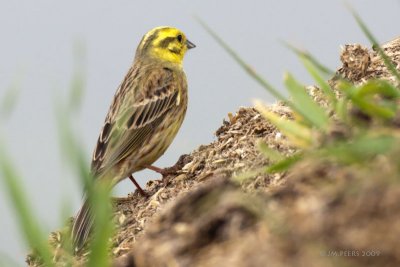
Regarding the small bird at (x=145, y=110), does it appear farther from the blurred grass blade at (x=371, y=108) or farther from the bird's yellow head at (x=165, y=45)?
the blurred grass blade at (x=371, y=108)

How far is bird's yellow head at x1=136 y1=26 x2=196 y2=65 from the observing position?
949 centimetres

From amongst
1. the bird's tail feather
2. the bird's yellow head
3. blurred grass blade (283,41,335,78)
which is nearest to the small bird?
the bird's yellow head

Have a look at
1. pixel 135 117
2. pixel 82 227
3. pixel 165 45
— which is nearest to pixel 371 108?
pixel 82 227

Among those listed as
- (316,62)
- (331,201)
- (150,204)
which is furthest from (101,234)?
(150,204)

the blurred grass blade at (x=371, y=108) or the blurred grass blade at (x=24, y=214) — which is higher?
the blurred grass blade at (x=24, y=214)

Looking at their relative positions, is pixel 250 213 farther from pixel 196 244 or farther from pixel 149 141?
pixel 149 141

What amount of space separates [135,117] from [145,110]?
14 centimetres

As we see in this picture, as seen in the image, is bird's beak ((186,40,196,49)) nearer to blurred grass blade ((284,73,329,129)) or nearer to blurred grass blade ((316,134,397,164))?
blurred grass blade ((284,73,329,129))

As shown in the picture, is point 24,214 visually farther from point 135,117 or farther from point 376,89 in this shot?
point 135,117

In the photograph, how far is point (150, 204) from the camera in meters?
7.25

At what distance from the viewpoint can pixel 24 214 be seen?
3.51m

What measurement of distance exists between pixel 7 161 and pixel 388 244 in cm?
153

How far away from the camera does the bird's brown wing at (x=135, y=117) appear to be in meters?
8.16

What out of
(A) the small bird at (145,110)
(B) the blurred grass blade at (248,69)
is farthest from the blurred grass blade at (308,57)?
(A) the small bird at (145,110)
